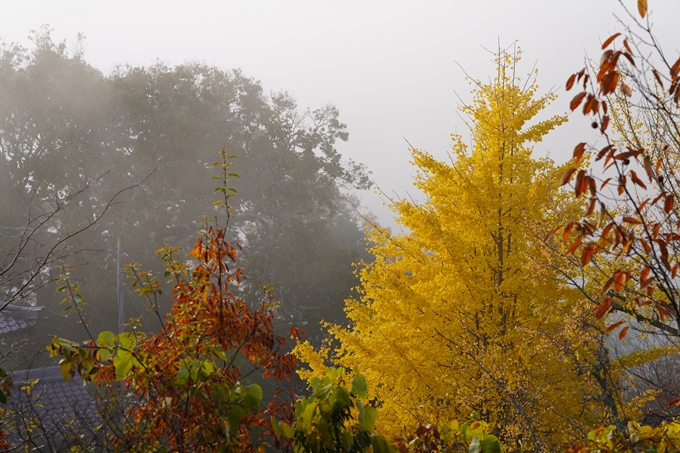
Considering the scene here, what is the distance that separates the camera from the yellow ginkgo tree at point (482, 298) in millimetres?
6391

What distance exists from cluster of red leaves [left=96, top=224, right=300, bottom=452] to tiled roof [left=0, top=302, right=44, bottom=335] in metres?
10.6

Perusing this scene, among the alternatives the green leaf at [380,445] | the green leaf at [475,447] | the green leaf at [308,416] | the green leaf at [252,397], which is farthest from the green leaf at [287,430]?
the green leaf at [475,447]

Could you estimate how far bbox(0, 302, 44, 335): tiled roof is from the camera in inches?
484

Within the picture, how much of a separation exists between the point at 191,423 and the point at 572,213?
4.62 m

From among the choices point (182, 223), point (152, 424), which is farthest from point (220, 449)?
point (182, 223)

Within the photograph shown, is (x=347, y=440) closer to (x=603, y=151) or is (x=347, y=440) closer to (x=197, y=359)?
(x=197, y=359)

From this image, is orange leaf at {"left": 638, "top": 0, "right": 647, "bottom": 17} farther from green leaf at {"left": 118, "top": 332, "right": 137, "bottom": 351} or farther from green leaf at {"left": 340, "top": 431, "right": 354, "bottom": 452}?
green leaf at {"left": 118, "top": 332, "right": 137, "bottom": 351}

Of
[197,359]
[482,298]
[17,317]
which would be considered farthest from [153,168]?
[197,359]

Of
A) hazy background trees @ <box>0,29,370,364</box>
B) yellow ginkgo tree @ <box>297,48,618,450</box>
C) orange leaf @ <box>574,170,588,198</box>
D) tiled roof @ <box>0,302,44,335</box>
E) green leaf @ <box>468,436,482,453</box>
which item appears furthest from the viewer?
hazy background trees @ <box>0,29,370,364</box>

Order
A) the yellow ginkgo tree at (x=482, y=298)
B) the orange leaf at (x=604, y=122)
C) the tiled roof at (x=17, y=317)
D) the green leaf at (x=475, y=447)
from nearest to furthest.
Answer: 1. the orange leaf at (x=604, y=122)
2. the green leaf at (x=475, y=447)
3. the yellow ginkgo tree at (x=482, y=298)
4. the tiled roof at (x=17, y=317)

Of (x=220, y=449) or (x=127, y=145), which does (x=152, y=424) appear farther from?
(x=127, y=145)

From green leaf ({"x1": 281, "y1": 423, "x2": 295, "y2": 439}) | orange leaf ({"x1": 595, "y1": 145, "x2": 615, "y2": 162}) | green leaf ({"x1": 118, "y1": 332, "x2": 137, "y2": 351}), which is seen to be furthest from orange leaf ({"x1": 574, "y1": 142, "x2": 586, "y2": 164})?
green leaf ({"x1": 118, "y1": 332, "x2": 137, "y2": 351})

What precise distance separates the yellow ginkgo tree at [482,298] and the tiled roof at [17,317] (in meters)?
8.76

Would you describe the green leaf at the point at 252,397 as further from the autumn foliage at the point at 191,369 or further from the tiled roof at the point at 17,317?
the tiled roof at the point at 17,317
